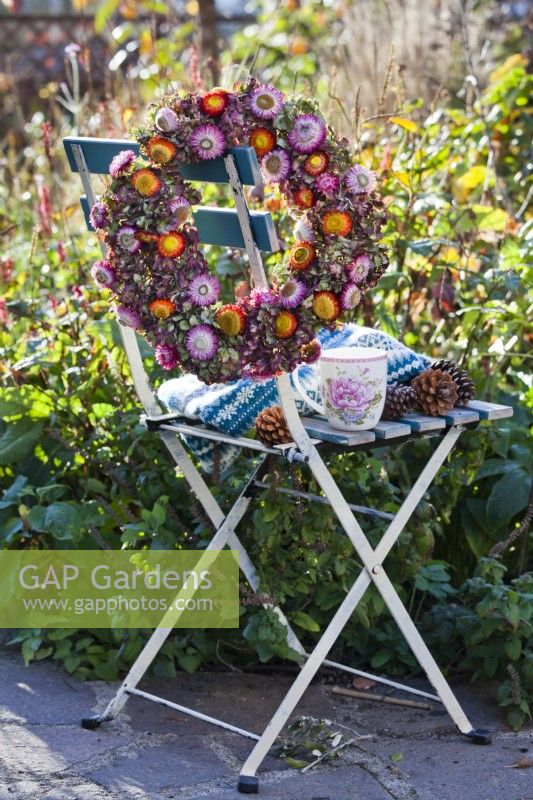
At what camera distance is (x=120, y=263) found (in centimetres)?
227

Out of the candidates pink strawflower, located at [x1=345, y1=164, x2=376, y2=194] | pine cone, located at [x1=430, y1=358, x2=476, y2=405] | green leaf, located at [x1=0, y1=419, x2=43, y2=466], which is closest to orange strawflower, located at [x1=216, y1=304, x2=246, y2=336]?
pink strawflower, located at [x1=345, y1=164, x2=376, y2=194]

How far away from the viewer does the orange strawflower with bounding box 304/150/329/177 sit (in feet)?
7.39

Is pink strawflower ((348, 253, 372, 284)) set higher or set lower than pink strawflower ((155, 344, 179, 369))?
higher

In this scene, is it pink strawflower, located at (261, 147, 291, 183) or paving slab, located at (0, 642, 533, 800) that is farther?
paving slab, located at (0, 642, 533, 800)

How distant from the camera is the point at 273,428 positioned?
95.2 inches

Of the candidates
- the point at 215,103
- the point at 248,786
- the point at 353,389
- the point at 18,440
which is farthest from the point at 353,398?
the point at 18,440

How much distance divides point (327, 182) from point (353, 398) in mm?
438

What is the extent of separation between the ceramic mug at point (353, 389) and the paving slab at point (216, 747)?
771 mm

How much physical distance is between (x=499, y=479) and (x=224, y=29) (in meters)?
9.88

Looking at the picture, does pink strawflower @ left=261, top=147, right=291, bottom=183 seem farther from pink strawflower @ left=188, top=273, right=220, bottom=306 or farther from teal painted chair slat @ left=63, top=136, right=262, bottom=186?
pink strawflower @ left=188, top=273, right=220, bottom=306

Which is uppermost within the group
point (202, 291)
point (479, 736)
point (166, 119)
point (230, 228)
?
point (166, 119)

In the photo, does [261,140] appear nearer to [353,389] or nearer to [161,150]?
[161,150]

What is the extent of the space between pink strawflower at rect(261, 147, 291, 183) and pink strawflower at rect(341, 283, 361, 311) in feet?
0.84

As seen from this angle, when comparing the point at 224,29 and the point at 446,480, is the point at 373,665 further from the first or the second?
the point at 224,29
